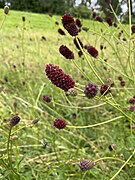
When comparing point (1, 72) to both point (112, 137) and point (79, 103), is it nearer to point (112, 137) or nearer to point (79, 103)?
point (79, 103)

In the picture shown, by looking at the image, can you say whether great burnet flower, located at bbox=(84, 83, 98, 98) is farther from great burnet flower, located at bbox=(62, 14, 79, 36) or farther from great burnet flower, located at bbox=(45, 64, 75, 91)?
great burnet flower, located at bbox=(62, 14, 79, 36)

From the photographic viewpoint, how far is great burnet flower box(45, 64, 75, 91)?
0.65 meters

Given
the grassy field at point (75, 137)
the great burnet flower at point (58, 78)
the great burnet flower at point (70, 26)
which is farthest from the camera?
the grassy field at point (75, 137)

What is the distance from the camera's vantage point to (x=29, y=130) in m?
1.66

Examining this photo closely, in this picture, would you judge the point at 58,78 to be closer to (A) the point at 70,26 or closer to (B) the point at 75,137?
(A) the point at 70,26

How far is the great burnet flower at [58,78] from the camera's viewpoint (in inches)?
25.5

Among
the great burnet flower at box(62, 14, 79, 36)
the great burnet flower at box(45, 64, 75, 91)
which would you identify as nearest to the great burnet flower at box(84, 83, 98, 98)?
the great burnet flower at box(45, 64, 75, 91)

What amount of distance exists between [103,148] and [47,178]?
44 cm

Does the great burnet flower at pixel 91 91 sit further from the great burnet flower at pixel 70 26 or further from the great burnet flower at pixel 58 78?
the great burnet flower at pixel 70 26

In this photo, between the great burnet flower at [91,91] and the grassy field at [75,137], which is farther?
the grassy field at [75,137]

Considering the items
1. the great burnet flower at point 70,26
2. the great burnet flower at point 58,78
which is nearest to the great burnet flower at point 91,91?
the great burnet flower at point 58,78

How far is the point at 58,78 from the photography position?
0.65 meters

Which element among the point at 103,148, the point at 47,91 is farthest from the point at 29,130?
the point at 47,91

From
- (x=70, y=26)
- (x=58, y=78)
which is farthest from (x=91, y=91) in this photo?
(x=70, y=26)
